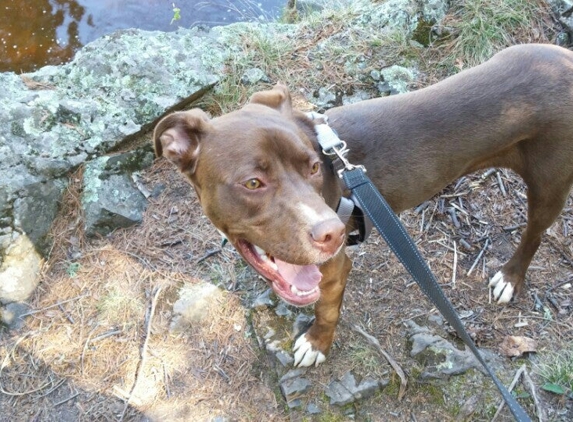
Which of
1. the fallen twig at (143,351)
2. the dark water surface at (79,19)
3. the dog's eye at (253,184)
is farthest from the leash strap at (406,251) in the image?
the dark water surface at (79,19)

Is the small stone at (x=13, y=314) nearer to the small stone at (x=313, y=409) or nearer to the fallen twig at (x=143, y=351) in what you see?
the fallen twig at (x=143, y=351)

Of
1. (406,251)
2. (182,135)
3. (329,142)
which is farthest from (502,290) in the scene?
(182,135)

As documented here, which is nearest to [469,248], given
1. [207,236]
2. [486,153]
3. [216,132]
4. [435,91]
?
[486,153]

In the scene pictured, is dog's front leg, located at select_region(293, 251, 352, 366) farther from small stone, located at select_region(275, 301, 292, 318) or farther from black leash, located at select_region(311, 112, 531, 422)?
black leash, located at select_region(311, 112, 531, 422)

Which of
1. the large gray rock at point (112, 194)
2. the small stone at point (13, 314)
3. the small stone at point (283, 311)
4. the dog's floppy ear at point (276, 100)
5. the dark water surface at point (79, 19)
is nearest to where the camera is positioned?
the dog's floppy ear at point (276, 100)

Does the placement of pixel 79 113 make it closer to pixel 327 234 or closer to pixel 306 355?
pixel 306 355

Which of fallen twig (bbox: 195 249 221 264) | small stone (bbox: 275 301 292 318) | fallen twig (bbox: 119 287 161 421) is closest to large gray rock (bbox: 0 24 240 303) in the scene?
fallen twig (bbox: 195 249 221 264)

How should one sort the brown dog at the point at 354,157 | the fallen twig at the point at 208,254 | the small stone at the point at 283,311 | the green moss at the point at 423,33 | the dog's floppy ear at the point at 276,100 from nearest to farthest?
the brown dog at the point at 354,157
the dog's floppy ear at the point at 276,100
the small stone at the point at 283,311
the fallen twig at the point at 208,254
the green moss at the point at 423,33

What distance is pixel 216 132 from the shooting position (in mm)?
3053

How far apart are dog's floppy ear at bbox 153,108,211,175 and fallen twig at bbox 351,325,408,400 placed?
1.70 m

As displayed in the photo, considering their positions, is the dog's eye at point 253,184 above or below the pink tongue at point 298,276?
above

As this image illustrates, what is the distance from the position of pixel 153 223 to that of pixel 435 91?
98.1 inches

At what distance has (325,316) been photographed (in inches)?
145

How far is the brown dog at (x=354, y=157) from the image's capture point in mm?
2896
